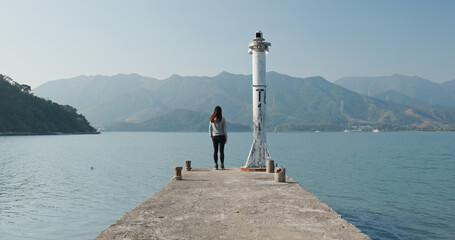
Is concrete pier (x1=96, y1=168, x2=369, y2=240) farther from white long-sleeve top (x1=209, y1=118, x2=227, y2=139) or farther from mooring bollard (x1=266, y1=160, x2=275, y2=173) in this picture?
white long-sleeve top (x1=209, y1=118, x2=227, y2=139)

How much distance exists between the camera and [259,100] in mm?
15789

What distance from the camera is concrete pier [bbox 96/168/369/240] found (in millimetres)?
6203

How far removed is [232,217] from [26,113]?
594ft

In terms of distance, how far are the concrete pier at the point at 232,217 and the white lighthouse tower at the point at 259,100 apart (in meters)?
4.86

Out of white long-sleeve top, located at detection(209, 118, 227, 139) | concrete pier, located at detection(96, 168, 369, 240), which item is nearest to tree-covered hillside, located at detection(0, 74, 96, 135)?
white long-sleeve top, located at detection(209, 118, 227, 139)

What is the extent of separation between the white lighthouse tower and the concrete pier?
486cm

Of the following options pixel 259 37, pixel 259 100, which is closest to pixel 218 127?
pixel 259 100

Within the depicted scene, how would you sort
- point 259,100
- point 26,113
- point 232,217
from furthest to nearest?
point 26,113 < point 259,100 < point 232,217

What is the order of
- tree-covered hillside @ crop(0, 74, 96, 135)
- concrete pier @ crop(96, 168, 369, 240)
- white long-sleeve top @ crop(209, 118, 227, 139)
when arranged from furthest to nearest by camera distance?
tree-covered hillside @ crop(0, 74, 96, 135) < white long-sleeve top @ crop(209, 118, 227, 139) < concrete pier @ crop(96, 168, 369, 240)

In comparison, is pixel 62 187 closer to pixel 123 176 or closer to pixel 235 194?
pixel 123 176

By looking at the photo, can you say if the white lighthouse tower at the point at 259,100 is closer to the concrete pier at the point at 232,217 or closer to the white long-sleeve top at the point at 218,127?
the white long-sleeve top at the point at 218,127

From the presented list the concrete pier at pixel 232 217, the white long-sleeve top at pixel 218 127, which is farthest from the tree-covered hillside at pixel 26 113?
the concrete pier at pixel 232 217

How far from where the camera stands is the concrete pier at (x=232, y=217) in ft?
20.4

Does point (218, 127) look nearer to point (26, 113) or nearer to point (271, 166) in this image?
point (271, 166)
